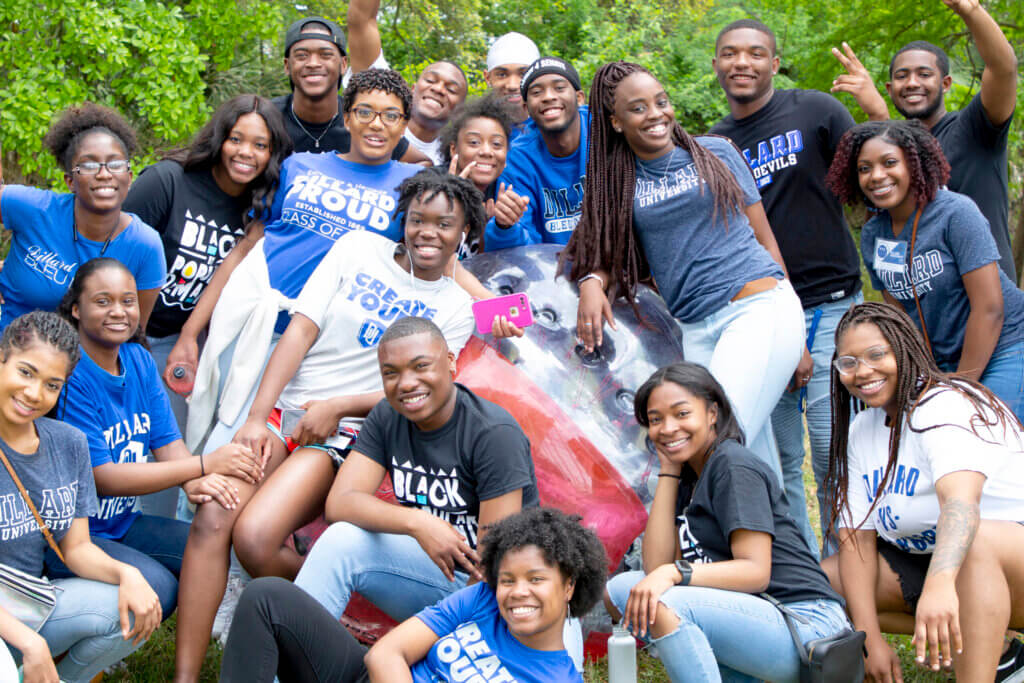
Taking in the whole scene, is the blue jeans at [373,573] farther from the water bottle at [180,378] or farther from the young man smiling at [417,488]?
the water bottle at [180,378]

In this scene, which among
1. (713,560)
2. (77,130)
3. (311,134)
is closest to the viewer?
(713,560)

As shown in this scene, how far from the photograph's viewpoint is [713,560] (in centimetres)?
362

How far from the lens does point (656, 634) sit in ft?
11.1

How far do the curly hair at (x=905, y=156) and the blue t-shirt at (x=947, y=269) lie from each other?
77 mm

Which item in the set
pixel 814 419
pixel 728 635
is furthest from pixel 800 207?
pixel 728 635

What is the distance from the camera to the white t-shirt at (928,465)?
141 inches

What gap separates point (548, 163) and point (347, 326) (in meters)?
1.45

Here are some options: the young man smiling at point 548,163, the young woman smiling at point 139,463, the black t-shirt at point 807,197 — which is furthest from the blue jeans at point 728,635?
the young man smiling at point 548,163

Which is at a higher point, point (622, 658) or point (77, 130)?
point (77, 130)

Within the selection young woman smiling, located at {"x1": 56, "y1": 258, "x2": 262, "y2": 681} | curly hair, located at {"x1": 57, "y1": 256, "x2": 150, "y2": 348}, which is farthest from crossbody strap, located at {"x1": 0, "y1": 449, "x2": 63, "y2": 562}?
curly hair, located at {"x1": 57, "y1": 256, "x2": 150, "y2": 348}

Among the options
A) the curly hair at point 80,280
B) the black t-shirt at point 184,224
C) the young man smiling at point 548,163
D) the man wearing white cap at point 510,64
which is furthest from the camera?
the man wearing white cap at point 510,64

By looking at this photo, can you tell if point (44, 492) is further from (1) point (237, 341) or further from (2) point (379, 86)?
(2) point (379, 86)

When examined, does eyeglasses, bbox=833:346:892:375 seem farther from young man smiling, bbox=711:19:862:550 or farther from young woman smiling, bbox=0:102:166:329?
young woman smiling, bbox=0:102:166:329

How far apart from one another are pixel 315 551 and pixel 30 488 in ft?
3.24
